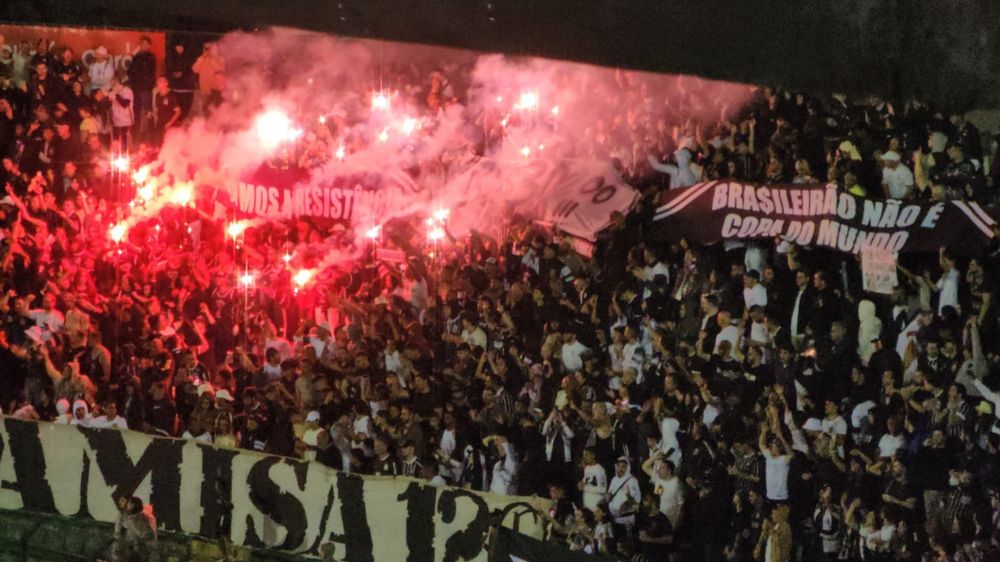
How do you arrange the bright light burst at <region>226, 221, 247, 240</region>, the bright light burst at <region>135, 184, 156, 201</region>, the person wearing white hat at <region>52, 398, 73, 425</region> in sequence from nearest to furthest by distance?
the person wearing white hat at <region>52, 398, 73, 425</region>
the bright light burst at <region>226, 221, 247, 240</region>
the bright light burst at <region>135, 184, 156, 201</region>

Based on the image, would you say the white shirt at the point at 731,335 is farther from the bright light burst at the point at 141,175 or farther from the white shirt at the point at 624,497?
the bright light burst at the point at 141,175

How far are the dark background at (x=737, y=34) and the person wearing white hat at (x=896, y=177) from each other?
6480mm

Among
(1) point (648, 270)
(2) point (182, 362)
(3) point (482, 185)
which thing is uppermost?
(3) point (482, 185)

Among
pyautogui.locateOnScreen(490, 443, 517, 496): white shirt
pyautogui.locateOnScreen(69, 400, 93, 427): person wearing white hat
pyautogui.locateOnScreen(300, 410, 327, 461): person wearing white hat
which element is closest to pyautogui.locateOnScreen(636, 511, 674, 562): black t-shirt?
pyautogui.locateOnScreen(490, 443, 517, 496): white shirt

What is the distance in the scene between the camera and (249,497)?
430 inches

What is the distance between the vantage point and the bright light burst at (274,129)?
616 inches

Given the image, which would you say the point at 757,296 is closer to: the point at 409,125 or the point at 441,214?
the point at 441,214

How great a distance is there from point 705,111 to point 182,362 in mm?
6072

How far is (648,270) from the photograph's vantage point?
12375 millimetres

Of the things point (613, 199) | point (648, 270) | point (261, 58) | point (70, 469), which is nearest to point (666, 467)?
point (648, 270)

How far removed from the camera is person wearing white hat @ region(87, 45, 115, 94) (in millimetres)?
16609

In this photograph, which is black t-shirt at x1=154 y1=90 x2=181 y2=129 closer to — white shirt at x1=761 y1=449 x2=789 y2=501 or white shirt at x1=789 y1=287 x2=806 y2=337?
white shirt at x1=789 y1=287 x2=806 y2=337

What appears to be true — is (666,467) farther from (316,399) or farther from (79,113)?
(79,113)

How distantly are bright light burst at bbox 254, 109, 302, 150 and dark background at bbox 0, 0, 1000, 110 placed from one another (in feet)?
31.6
